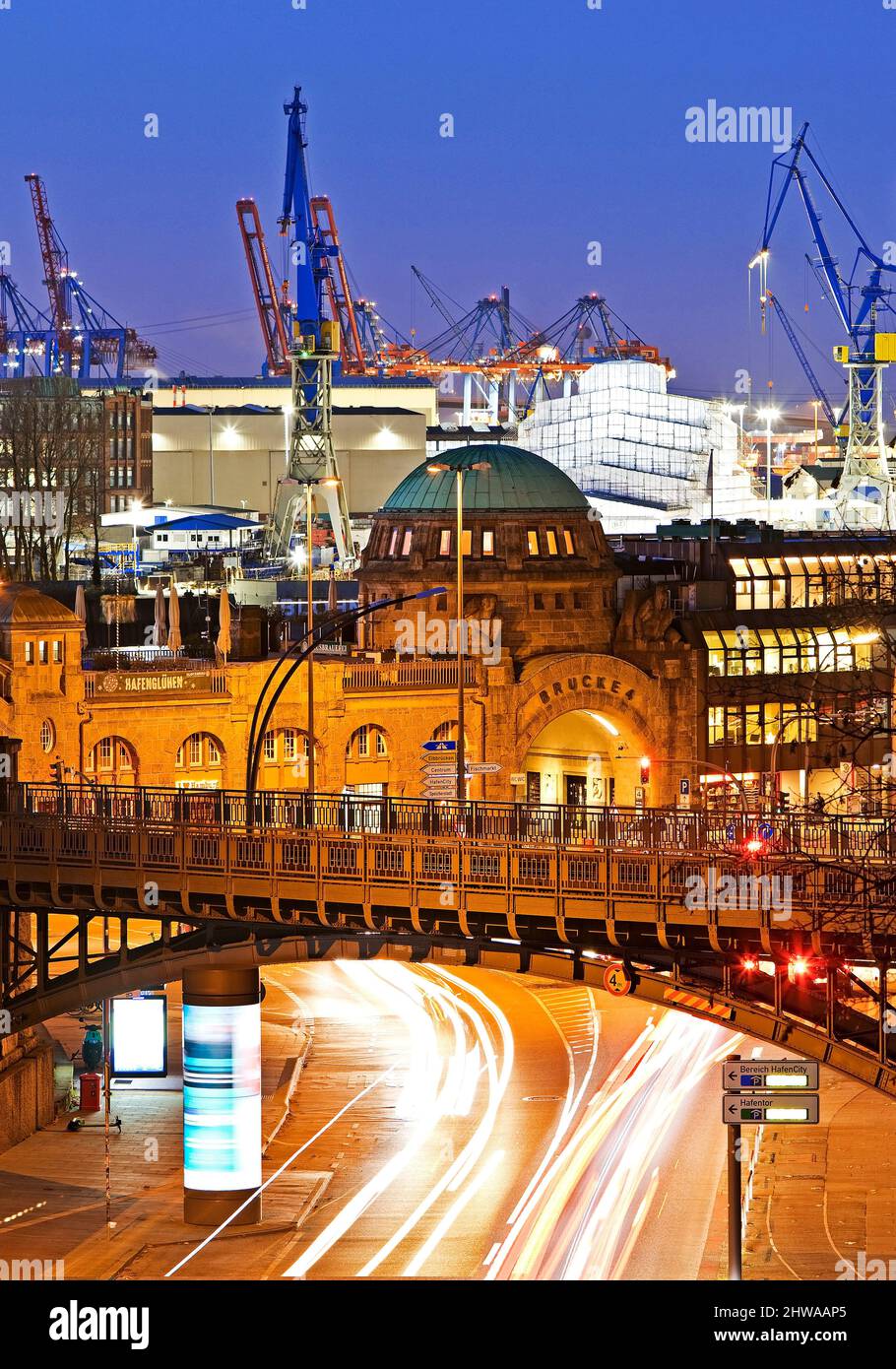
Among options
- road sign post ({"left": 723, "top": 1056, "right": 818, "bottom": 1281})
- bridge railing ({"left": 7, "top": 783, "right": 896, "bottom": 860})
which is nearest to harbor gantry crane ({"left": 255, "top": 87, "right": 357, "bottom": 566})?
bridge railing ({"left": 7, "top": 783, "right": 896, "bottom": 860})

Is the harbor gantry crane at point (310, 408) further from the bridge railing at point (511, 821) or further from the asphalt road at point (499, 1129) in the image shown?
the bridge railing at point (511, 821)

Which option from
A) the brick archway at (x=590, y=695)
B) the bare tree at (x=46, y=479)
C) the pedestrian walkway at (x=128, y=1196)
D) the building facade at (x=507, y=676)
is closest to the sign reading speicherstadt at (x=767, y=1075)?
the pedestrian walkway at (x=128, y=1196)

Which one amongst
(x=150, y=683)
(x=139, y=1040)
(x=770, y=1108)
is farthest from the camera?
(x=150, y=683)

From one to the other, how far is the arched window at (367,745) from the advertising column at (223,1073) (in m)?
31.9

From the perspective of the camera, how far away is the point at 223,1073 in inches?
2301

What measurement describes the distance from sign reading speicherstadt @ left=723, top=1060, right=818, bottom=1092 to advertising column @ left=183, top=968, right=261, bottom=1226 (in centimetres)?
1805

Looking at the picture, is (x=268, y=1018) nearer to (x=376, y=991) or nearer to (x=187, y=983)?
(x=376, y=991)

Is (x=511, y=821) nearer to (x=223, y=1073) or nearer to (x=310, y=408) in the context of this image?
(x=223, y=1073)

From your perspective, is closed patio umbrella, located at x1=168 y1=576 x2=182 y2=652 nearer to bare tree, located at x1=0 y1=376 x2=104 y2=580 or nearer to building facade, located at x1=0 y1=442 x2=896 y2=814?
building facade, located at x1=0 y1=442 x2=896 y2=814

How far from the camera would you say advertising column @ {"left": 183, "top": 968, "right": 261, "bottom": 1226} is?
58.5m

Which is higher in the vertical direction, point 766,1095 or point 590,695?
point 590,695

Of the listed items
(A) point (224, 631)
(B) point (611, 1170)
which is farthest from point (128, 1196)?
(A) point (224, 631)

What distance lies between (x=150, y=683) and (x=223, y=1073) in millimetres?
29110
